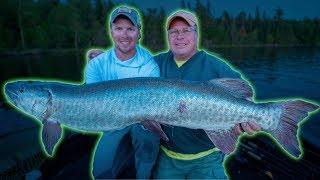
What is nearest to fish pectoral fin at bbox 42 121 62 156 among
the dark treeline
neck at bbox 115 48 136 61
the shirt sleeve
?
the shirt sleeve

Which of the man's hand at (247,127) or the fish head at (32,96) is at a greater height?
the fish head at (32,96)

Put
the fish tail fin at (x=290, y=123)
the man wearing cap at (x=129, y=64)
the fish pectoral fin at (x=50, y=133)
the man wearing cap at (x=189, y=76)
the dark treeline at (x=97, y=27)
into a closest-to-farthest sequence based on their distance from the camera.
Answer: the fish tail fin at (x=290, y=123), the fish pectoral fin at (x=50, y=133), the man wearing cap at (x=189, y=76), the man wearing cap at (x=129, y=64), the dark treeline at (x=97, y=27)

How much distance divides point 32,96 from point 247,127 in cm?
250

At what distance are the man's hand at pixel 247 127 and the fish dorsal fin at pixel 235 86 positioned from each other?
30cm

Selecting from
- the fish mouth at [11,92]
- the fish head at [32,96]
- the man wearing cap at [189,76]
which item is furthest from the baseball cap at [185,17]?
the fish mouth at [11,92]

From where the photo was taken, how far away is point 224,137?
4059 mm

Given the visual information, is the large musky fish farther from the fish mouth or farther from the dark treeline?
the dark treeline

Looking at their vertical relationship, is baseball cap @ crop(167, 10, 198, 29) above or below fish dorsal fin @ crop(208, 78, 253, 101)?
above

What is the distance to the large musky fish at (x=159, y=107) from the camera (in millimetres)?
3867

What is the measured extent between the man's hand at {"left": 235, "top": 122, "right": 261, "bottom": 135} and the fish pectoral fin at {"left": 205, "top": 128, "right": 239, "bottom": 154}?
52mm

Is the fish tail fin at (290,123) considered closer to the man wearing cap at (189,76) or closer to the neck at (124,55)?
the man wearing cap at (189,76)

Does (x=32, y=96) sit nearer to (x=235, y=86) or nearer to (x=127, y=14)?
(x=127, y=14)

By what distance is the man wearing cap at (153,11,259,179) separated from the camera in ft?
14.2

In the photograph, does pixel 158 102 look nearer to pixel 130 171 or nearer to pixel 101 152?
pixel 101 152
